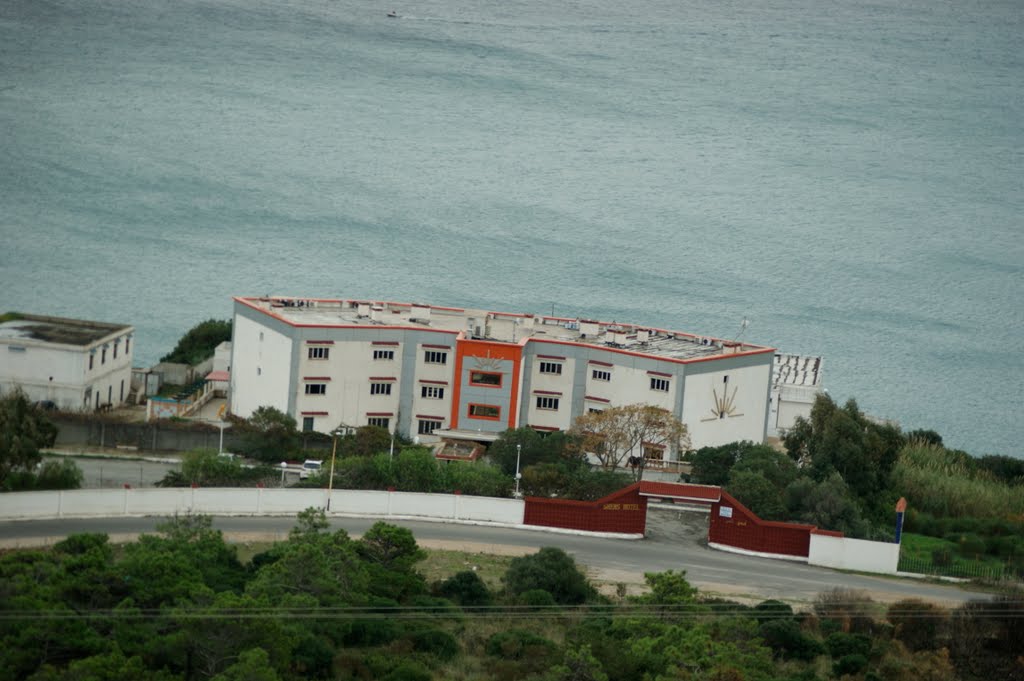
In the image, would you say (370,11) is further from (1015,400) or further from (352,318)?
(352,318)

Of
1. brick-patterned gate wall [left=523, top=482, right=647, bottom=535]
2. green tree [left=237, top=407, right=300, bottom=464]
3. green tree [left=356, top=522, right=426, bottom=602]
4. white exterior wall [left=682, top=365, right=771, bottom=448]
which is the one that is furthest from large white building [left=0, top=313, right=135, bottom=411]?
green tree [left=356, top=522, right=426, bottom=602]

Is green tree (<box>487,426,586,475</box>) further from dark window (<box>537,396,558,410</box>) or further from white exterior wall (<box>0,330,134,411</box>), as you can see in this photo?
white exterior wall (<box>0,330,134,411</box>)

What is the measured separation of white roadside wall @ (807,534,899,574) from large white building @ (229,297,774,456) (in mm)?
10821

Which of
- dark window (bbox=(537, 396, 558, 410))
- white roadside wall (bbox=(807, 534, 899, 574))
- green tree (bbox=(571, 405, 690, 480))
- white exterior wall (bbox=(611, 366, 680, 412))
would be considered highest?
white exterior wall (bbox=(611, 366, 680, 412))

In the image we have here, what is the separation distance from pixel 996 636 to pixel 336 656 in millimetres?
12919

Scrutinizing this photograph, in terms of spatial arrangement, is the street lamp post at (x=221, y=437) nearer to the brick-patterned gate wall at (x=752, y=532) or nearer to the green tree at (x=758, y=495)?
the green tree at (x=758, y=495)

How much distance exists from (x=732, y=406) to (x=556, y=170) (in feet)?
234

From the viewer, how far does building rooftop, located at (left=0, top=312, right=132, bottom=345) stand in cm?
5072

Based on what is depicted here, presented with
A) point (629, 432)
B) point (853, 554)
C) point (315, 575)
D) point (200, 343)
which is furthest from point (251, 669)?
point (200, 343)

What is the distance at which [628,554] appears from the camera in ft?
123

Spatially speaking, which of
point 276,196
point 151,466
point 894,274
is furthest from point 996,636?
point 276,196

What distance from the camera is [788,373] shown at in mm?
60281

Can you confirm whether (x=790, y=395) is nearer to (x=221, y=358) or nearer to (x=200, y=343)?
(x=221, y=358)

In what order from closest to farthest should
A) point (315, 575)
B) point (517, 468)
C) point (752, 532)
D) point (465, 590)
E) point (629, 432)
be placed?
point (315, 575)
point (465, 590)
point (752, 532)
point (517, 468)
point (629, 432)
